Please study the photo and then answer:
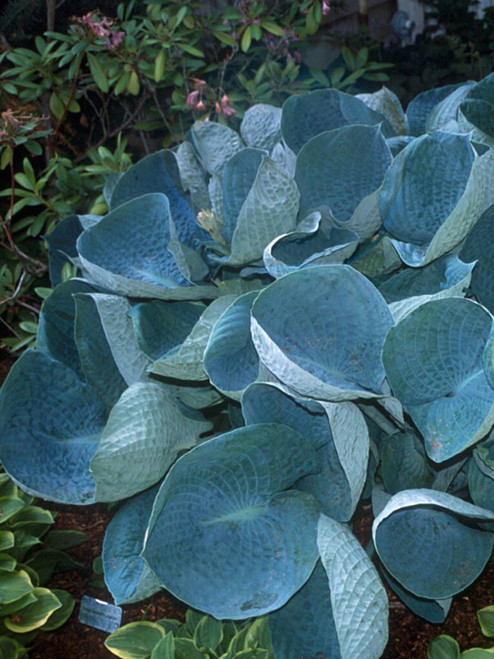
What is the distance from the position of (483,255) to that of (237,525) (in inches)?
15.0

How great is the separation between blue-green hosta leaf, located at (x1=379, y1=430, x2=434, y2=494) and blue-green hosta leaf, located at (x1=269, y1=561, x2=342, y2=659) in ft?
0.49

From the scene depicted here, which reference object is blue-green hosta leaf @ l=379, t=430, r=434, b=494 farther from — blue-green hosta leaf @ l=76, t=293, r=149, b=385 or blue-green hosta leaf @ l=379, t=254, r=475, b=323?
blue-green hosta leaf @ l=76, t=293, r=149, b=385

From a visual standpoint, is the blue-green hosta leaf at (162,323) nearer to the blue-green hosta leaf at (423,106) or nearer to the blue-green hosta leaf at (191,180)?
the blue-green hosta leaf at (191,180)

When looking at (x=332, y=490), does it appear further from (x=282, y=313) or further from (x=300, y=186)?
(x=300, y=186)

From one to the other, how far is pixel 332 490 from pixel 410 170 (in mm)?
351

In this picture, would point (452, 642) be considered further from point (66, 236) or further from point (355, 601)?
point (66, 236)

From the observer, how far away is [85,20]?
1886 millimetres

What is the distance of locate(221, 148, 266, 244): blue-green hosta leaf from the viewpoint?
0.81m

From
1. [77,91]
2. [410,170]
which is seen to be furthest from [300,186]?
[77,91]

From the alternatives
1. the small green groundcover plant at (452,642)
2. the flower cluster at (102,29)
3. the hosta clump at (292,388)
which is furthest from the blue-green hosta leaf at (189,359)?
the flower cluster at (102,29)

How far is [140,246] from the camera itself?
2.69ft

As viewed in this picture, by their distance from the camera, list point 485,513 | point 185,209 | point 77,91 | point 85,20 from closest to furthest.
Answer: point 485,513 < point 185,209 < point 85,20 < point 77,91

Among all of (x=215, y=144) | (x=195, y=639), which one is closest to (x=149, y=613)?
(x=195, y=639)

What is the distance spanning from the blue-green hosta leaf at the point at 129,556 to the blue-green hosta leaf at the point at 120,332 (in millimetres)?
136
